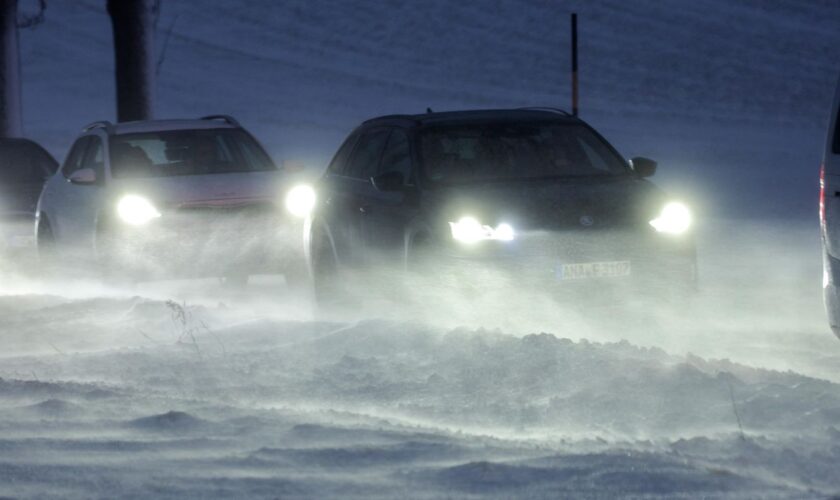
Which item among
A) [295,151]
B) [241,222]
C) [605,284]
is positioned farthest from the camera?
[295,151]

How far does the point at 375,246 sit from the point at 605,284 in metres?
1.78

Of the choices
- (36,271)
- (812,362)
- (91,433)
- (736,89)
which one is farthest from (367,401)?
(736,89)

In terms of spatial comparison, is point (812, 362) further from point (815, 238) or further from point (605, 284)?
point (815, 238)

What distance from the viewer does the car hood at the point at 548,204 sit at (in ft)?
35.2

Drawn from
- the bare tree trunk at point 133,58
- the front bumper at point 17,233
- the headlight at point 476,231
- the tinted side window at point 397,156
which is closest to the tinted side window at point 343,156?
the tinted side window at point 397,156

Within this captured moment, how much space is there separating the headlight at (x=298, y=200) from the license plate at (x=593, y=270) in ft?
12.8

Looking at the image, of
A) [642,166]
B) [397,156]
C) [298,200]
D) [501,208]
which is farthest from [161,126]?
[501,208]

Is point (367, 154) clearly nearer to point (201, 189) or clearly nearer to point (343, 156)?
point (343, 156)

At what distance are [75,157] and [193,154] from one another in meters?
1.20

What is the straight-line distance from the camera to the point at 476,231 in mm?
10703

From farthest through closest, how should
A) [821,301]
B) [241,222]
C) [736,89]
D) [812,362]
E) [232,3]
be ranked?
[232,3], [736,89], [241,222], [821,301], [812,362]

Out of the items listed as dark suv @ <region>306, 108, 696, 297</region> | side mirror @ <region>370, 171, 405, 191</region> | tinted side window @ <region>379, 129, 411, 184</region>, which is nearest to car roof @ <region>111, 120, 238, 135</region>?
dark suv @ <region>306, 108, 696, 297</region>

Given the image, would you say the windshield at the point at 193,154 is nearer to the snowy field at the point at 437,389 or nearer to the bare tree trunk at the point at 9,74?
the snowy field at the point at 437,389

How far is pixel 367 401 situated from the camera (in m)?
8.15
